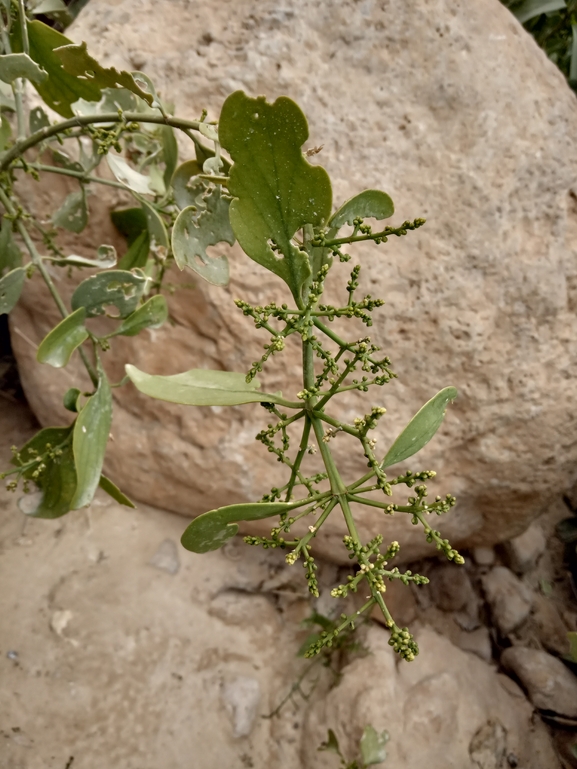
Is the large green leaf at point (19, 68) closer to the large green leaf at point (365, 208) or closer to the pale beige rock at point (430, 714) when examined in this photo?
the large green leaf at point (365, 208)

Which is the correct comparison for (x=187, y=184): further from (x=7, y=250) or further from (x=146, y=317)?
(x=7, y=250)

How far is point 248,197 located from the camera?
1.52 feet

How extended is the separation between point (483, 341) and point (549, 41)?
115 cm

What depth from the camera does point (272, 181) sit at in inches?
18.0

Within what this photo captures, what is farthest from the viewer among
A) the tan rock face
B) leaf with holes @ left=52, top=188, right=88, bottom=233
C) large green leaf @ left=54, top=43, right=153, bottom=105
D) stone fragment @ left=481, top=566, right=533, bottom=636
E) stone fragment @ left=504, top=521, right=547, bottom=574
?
stone fragment @ left=504, top=521, right=547, bottom=574

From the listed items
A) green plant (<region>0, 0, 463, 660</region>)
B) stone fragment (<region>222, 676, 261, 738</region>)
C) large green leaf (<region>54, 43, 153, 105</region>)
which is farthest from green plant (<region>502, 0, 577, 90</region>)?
stone fragment (<region>222, 676, 261, 738</region>)

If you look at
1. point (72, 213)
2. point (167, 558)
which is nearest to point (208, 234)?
point (72, 213)

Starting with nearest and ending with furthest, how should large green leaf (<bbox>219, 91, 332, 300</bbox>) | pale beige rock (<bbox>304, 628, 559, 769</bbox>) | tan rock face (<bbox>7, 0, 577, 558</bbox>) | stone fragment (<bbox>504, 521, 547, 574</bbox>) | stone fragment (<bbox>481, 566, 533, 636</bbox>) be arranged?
large green leaf (<bbox>219, 91, 332, 300</bbox>)
tan rock face (<bbox>7, 0, 577, 558</bbox>)
pale beige rock (<bbox>304, 628, 559, 769</bbox>)
stone fragment (<bbox>481, 566, 533, 636</bbox>)
stone fragment (<bbox>504, 521, 547, 574</bbox>)

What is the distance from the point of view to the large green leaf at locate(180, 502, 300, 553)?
458 mm

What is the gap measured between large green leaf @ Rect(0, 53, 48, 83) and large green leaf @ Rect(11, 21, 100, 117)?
0.21ft

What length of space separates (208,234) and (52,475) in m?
0.41

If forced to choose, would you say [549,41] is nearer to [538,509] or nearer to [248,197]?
[538,509]

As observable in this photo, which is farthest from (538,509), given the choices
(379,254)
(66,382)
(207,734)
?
(66,382)

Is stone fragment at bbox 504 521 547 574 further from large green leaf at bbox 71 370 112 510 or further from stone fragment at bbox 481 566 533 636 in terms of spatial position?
large green leaf at bbox 71 370 112 510
